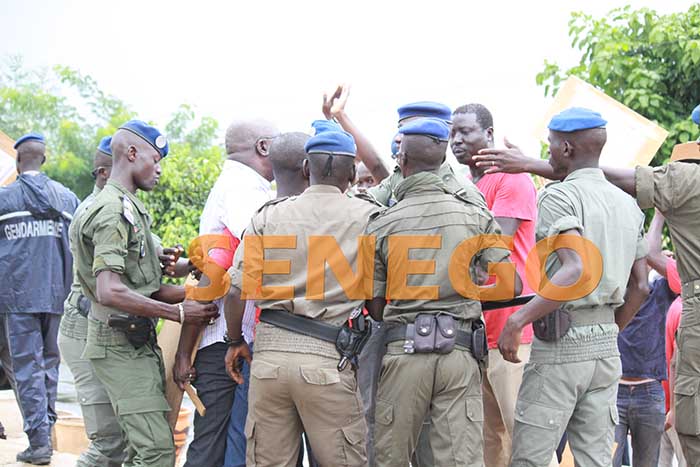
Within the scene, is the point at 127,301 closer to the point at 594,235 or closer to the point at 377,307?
the point at 377,307

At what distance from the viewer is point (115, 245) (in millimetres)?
4336

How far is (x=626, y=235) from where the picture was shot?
14.1ft

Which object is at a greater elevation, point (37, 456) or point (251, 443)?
point (251, 443)

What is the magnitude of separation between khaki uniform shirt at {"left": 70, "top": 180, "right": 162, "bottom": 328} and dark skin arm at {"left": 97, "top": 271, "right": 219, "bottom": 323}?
6 centimetres

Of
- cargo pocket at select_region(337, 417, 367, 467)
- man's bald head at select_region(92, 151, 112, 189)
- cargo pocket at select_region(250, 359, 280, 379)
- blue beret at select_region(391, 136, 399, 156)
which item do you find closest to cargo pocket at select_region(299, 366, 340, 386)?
cargo pocket at select_region(250, 359, 280, 379)

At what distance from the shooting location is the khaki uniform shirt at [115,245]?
4332 mm

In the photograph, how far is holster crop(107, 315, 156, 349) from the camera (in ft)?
14.6

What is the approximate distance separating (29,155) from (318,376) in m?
3.81

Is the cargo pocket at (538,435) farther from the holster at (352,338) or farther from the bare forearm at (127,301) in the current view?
the bare forearm at (127,301)

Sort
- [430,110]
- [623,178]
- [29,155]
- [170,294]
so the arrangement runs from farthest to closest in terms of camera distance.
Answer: [29,155] < [430,110] < [170,294] < [623,178]

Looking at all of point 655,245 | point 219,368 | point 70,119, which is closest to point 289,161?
point 219,368

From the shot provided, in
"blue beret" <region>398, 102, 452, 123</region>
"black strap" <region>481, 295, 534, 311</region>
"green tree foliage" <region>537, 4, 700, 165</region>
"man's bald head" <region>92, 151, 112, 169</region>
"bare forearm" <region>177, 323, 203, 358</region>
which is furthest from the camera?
"green tree foliage" <region>537, 4, 700, 165</region>

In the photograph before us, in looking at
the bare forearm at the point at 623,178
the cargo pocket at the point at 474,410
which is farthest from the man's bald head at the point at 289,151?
the bare forearm at the point at 623,178

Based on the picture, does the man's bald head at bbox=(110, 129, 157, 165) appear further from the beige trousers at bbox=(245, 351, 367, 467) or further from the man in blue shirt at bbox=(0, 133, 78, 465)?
the man in blue shirt at bbox=(0, 133, 78, 465)
